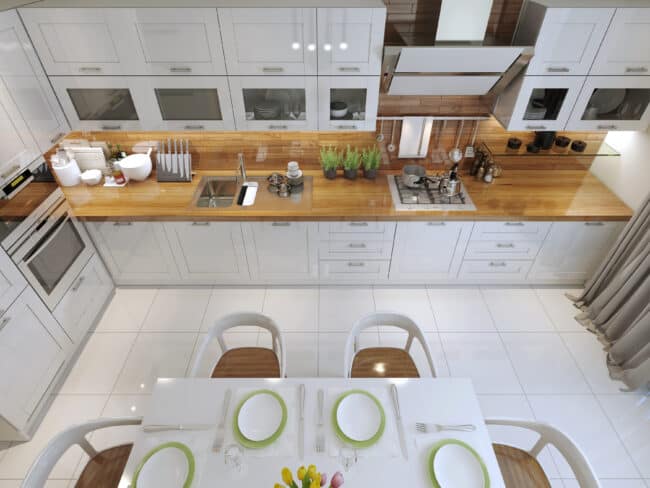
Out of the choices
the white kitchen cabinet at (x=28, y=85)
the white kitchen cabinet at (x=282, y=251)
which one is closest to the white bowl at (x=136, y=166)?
the white kitchen cabinet at (x=28, y=85)

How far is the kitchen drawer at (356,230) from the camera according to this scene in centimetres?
309

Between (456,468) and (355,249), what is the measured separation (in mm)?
1861

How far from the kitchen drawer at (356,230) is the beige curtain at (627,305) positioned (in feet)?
5.63

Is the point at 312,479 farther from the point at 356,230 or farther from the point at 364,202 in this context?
the point at 364,202

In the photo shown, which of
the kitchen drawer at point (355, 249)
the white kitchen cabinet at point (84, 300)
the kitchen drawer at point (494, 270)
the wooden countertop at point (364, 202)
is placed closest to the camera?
the white kitchen cabinet at point (84, 300)

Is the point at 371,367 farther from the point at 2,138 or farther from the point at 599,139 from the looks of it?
the point at 599,139

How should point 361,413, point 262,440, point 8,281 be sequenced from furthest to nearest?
point 8,281 → point 361,413 → point 262,440

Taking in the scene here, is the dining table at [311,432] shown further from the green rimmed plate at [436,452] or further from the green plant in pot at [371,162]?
the green plant in pot at [371,162]

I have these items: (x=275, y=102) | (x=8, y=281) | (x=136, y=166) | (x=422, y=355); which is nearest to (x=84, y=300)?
(x=8, y=281)

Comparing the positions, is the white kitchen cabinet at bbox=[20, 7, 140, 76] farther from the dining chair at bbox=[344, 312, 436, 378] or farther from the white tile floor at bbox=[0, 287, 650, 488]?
the dining chair at bbox=[344, 312, 436, 378]

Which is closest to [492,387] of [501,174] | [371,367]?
[371,367]

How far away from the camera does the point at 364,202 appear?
3.13m

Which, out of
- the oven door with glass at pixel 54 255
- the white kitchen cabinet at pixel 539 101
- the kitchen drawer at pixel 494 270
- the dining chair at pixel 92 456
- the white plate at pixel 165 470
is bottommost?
the white plate at pixel 165 470

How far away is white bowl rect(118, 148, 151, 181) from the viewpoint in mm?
3211
